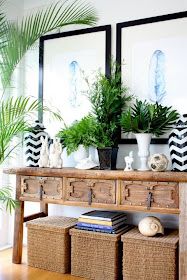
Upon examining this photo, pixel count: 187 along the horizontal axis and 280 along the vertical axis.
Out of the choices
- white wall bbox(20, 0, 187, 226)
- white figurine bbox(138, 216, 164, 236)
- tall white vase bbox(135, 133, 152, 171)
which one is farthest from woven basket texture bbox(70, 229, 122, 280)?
tall white vase bbox(135, 133, 152, 171)

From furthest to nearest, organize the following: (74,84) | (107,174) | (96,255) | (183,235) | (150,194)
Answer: (74,84)
(96,255)
(107,174)
(150,194)
(183,235)

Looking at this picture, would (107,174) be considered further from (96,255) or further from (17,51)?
(17,51)

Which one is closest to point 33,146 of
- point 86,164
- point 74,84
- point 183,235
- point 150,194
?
point 86,164

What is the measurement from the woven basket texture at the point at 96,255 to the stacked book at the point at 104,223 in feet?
0.15

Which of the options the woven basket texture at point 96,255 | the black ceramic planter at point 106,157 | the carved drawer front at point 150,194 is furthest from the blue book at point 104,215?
the black ceramic planter at point 106,157

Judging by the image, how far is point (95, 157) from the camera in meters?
2.98

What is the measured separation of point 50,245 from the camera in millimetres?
2652

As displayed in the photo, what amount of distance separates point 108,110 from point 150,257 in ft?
3.72

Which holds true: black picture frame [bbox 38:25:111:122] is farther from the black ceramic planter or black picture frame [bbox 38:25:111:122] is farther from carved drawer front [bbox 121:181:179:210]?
carved drawer front [bbox 121:181:179:210]

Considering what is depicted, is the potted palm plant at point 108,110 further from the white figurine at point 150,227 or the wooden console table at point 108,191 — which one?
the white figurine at point 150,227

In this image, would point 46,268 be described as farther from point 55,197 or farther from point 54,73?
point 54,73

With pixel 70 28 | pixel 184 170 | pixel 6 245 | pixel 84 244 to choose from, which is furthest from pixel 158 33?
pixel 6 245

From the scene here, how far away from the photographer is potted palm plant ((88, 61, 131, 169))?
264 cm

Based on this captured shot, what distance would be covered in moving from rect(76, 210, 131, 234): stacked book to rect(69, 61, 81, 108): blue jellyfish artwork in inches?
39.9
